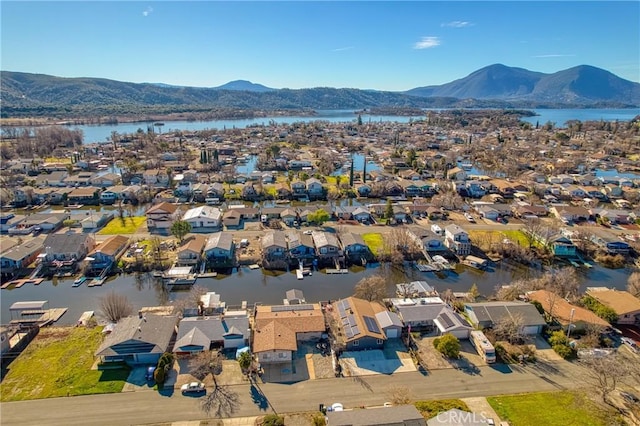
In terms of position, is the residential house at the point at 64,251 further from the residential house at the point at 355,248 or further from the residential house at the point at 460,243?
the residential house at the point at 460,243

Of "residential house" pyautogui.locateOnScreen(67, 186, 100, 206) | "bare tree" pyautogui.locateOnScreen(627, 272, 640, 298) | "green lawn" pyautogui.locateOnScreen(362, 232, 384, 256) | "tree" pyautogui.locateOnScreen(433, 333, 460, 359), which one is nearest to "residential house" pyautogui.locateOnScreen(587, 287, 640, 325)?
"bare tree" pyautogui.locateOnScreen(627, 272, 640, 298)

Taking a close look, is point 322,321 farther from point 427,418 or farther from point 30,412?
point 30,412

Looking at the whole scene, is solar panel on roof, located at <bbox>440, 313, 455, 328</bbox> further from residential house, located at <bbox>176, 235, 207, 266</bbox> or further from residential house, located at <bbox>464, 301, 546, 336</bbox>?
residential house, located at <bbox>176, 235, 207, 266</bbox>

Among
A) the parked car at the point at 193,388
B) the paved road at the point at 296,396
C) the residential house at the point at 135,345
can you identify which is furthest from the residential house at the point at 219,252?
the paved road at the point at 296,396

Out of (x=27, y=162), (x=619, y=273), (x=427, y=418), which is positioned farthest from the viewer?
(x=27, y=162)

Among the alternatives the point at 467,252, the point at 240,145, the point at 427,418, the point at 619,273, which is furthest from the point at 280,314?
the point at 240,145
